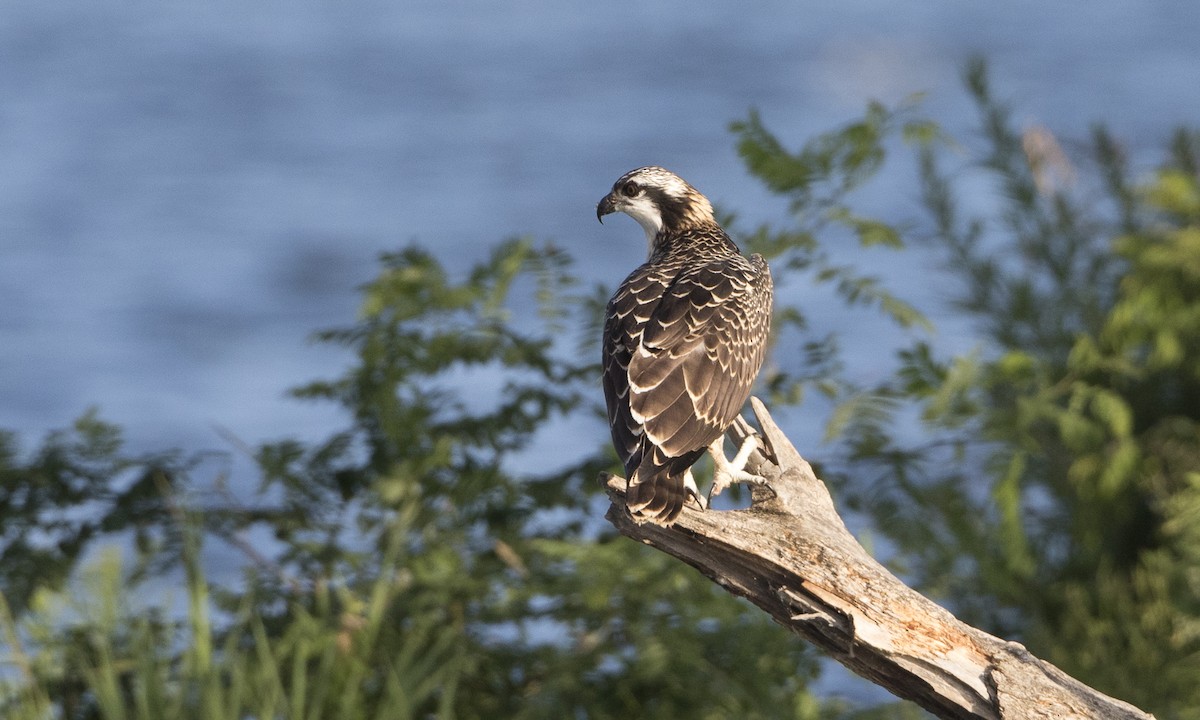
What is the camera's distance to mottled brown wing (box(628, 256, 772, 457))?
504 centimetres

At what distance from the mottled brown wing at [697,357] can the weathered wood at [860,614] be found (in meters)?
0.36

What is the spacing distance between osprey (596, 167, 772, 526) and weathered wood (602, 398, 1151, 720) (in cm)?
21

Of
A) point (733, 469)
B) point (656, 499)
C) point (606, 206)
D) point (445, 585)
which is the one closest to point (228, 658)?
point (445, 585)

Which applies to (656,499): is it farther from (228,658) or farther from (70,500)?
(70,500)

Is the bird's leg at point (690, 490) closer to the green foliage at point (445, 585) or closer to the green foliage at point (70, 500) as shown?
the green foliage at point (445, 585)

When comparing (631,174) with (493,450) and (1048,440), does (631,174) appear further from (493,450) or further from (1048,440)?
(1048,440)

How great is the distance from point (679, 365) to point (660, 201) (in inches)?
74.0

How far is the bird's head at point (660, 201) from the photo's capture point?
6949mm

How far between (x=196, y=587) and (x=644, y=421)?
9.14 ft

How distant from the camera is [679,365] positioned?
17.3 ft

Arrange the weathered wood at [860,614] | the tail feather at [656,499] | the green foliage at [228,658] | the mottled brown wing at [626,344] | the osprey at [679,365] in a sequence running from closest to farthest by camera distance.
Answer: the weathered wood at [860,614], the tail feather at [656,499], the osprey at [679,365], the mottled brown wing at [626,344], the green foliage at [228,658]

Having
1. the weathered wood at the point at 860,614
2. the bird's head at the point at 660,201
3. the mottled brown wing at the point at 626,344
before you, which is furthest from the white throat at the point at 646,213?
the weathered wood at the point at 860,614

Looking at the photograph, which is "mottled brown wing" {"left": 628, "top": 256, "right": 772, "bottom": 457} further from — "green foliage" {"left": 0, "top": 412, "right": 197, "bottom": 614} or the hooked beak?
"green foliage" {"left": 0, "top": 412, "right": 197, "bottom": 614}

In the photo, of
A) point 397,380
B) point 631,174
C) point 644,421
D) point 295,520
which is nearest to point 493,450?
point 397,380
